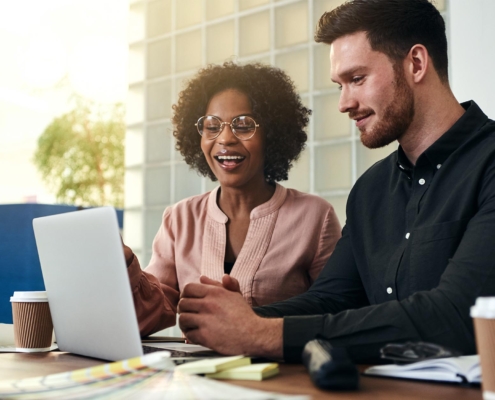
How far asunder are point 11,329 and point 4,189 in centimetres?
554

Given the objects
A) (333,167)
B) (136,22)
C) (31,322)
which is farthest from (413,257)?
(136,22)

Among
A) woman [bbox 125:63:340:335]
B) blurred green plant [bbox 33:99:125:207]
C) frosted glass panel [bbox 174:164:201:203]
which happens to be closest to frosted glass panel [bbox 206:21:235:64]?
frosted glass panel [bbox 174:164:201:203]

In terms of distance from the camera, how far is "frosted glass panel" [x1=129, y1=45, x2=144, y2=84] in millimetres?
3338

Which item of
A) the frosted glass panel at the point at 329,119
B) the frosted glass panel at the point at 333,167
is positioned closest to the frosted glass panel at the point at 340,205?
the frosted glass panel at the point at 333,167

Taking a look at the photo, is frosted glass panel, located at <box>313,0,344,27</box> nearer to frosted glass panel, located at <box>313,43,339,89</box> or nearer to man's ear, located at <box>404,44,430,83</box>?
frosted glass panel, located at <box>313,43,339,89</box>

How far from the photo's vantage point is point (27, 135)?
6484 millimetres

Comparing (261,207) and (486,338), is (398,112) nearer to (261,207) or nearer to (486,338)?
(261,207)

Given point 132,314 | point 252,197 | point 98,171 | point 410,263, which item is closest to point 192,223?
point 252,197

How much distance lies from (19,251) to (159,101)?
1410 millimetres

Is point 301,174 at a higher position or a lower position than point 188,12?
lower

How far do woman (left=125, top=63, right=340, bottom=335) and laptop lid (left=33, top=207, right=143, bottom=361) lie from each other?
53 centimetres

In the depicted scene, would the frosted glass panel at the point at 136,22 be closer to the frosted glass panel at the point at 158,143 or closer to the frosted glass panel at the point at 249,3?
the frosted glass panel at the point at 158,143

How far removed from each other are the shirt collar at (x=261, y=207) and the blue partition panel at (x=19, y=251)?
497 millimetres

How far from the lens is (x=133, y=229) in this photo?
3.28m
